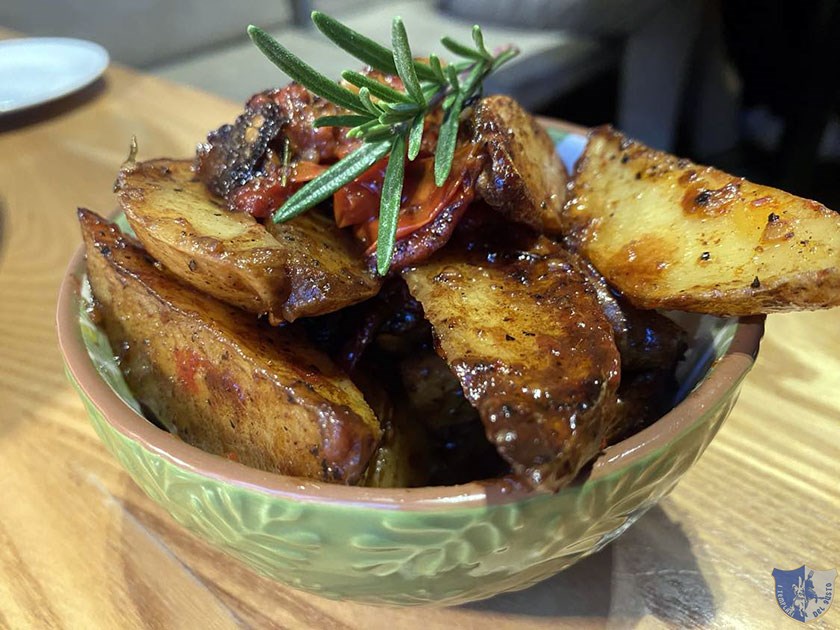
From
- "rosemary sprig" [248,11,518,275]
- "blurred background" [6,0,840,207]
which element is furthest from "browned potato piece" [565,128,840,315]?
"blurred background" [6,0,840,207]

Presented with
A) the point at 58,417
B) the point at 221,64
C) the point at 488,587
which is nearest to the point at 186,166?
the point at 58,417

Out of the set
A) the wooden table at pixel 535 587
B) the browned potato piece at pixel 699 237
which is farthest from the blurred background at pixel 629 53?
the browned potato piece at pixel 699 237

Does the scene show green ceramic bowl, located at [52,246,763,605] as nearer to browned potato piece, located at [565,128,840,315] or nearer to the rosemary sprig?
browned potato piece, located at [565,128,840,315]

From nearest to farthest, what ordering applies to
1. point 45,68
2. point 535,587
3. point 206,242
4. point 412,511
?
point 412,511, point 206,242, point 535,587, point 45,68

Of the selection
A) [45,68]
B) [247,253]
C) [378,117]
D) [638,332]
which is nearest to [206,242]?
[247,253]

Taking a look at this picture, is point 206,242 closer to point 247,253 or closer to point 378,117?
point 247,253

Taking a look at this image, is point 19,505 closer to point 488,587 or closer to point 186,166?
point 186,166
